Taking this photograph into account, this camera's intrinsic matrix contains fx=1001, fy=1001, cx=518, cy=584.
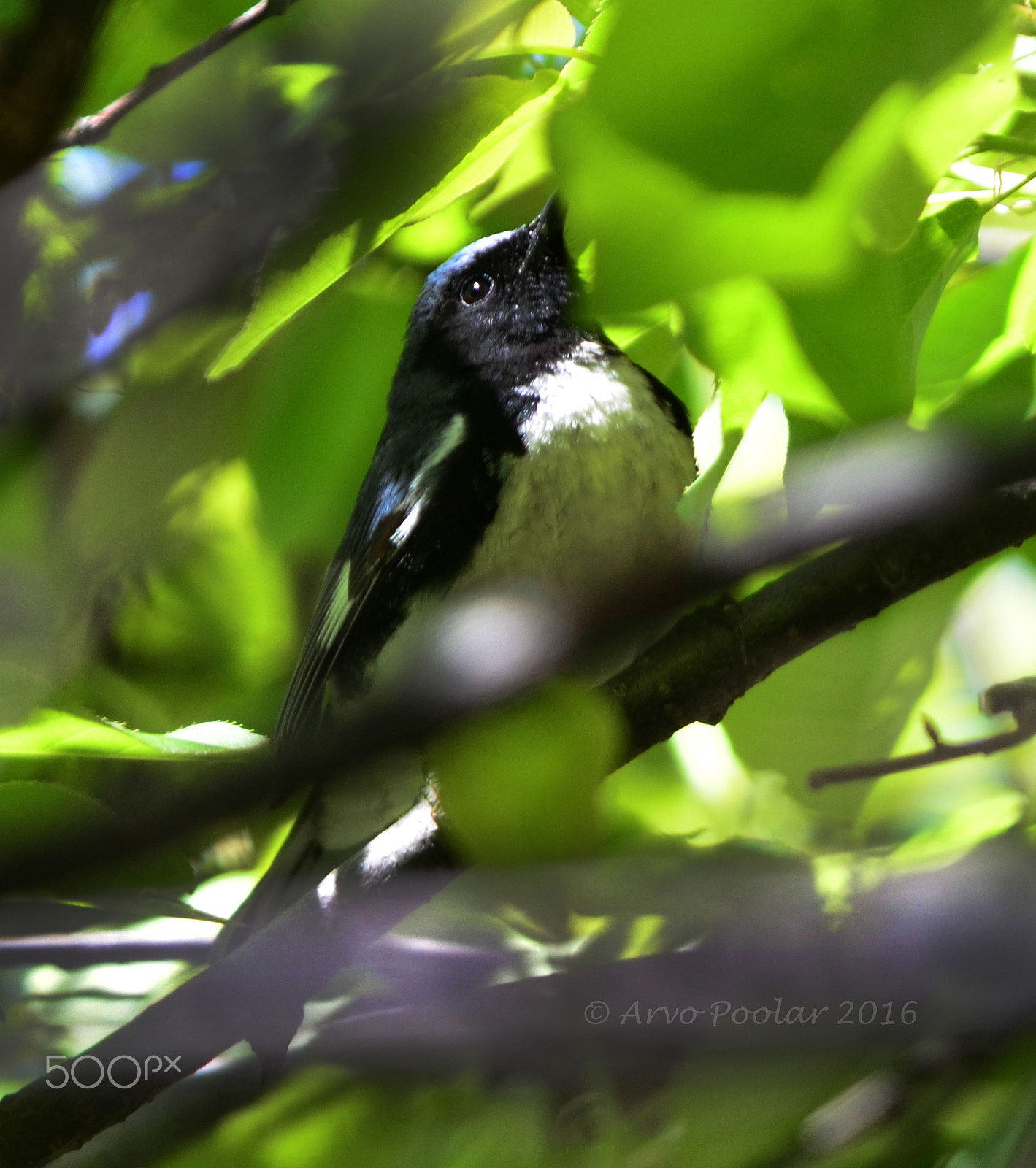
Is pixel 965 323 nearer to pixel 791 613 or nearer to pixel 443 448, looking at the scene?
pixel 791 613

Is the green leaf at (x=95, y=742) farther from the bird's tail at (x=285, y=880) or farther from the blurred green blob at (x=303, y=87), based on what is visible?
the blurred green blob at (x=303, y=87)

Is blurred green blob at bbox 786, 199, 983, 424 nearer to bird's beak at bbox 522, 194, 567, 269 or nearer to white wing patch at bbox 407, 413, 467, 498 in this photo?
bird's beak at bbox 522, 194, 567, 269

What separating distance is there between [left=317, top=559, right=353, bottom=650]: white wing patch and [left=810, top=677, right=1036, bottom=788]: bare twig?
0.17 metres

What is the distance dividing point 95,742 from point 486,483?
0.20m

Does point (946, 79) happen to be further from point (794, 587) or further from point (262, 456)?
point (262, 456)

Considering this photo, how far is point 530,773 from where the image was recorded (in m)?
0.23

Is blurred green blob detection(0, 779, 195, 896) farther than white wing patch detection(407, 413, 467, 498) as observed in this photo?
No

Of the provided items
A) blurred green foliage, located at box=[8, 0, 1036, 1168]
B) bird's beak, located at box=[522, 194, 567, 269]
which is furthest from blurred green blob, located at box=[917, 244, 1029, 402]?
bird's beak, located at box=[522, 194, 567, 269]

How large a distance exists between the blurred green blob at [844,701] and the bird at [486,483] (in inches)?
2.1

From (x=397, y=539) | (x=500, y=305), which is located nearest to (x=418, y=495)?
(x=397, y=539)

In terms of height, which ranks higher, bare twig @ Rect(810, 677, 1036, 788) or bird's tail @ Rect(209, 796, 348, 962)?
bird's tail @ Rect(209, 796, 348, 962)

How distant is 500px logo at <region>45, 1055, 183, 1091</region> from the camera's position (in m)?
0.25

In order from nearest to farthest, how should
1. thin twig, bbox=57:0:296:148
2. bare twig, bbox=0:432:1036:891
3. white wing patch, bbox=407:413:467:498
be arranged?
bare twig, bbox=0:432:1036:891 → thin twig, bbox=57:0:296:148 → white wing patch, bbox=407:413:467:498

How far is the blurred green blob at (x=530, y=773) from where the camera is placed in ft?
0.72
